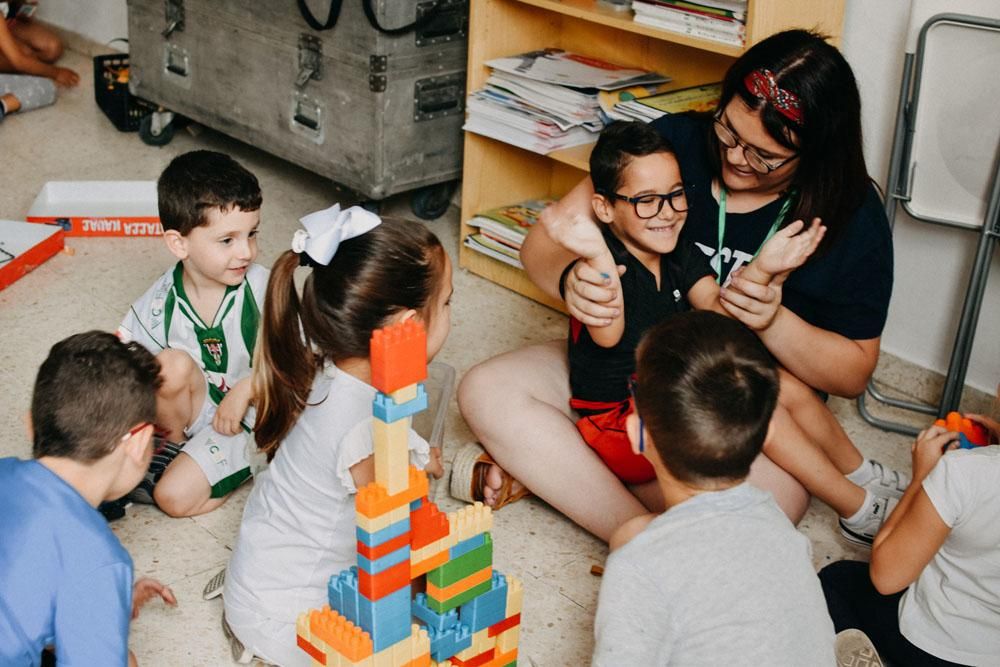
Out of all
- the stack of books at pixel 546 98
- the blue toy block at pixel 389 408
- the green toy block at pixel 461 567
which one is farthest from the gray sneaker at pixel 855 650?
the stack of books at pixel 546 98

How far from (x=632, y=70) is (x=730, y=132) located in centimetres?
96

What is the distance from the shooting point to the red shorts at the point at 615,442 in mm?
2111

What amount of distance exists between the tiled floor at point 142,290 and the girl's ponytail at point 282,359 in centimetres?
40

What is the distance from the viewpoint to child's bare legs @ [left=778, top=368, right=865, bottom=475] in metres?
2.15

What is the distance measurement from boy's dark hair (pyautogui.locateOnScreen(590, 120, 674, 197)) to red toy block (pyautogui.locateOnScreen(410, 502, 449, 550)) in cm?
73

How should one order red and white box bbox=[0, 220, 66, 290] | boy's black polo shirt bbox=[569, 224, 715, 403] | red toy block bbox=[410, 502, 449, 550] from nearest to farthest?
red toy block bbox=[410, 502, 449, 550] → boy's black polo shirt bbox=[569, 224, 715, 403] → red and white box bbox=[0, 220, 66, 290]

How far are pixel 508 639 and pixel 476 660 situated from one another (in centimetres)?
6

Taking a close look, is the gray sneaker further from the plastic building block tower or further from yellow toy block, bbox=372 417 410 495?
yellow toy block, bbox=372 417 410 495

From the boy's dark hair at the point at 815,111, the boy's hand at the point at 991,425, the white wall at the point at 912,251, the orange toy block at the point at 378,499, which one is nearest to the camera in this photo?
the orange toy block at the point at 378,499

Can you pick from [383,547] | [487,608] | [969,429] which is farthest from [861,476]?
[383,547]

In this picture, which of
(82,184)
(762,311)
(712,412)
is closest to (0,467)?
(712,412)

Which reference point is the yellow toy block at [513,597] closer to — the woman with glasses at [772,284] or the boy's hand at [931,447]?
the woman with glasses at [772,284]

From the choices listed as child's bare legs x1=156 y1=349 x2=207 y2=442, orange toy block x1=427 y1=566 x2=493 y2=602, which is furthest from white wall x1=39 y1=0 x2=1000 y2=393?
child's bare legs x1=156 y1=349 x2=207 y2=442

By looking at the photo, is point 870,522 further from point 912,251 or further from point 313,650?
point 313,650
